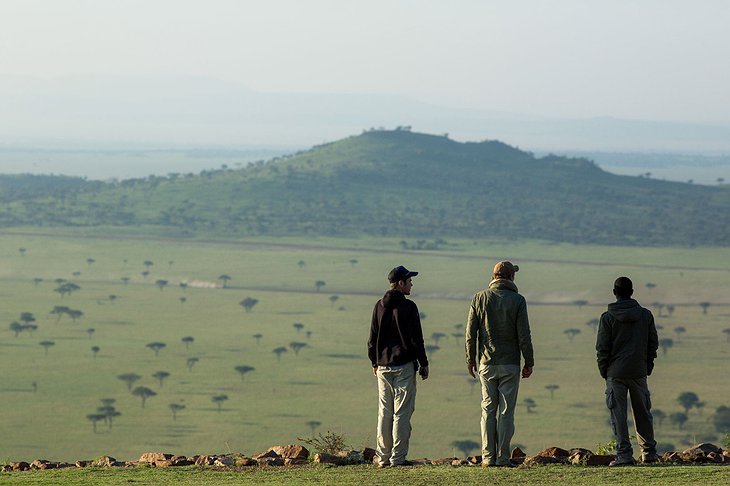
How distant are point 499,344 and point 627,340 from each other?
111cm

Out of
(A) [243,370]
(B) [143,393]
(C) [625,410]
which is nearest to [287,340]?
(A) [243,370]

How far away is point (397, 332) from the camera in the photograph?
11.6 meters

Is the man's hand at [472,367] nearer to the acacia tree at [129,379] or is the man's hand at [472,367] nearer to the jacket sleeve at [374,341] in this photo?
the jacket sleeve at [374,341]

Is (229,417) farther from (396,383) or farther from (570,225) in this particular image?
(570,225)

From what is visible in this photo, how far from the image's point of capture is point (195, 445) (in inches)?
2251

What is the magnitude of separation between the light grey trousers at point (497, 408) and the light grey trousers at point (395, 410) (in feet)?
2.06

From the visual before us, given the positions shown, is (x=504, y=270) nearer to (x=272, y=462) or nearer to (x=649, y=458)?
(x=649, y=458)

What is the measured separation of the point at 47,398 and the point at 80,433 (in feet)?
30.0

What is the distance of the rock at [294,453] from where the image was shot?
12.4 metres

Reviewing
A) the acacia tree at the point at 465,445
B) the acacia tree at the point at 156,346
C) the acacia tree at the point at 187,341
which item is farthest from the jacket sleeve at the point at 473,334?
the acacia tree at the point at 187,341

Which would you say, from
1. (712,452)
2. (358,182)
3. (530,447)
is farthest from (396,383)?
(358,182)

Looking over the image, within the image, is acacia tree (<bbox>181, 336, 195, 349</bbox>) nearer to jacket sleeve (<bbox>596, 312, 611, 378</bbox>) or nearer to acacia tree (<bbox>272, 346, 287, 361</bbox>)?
acacia tree (<bbox>272, 346, 287, 361</bbox>)

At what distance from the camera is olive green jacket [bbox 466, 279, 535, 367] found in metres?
11.2

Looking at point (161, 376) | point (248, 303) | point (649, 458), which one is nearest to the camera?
point (649, 458)
